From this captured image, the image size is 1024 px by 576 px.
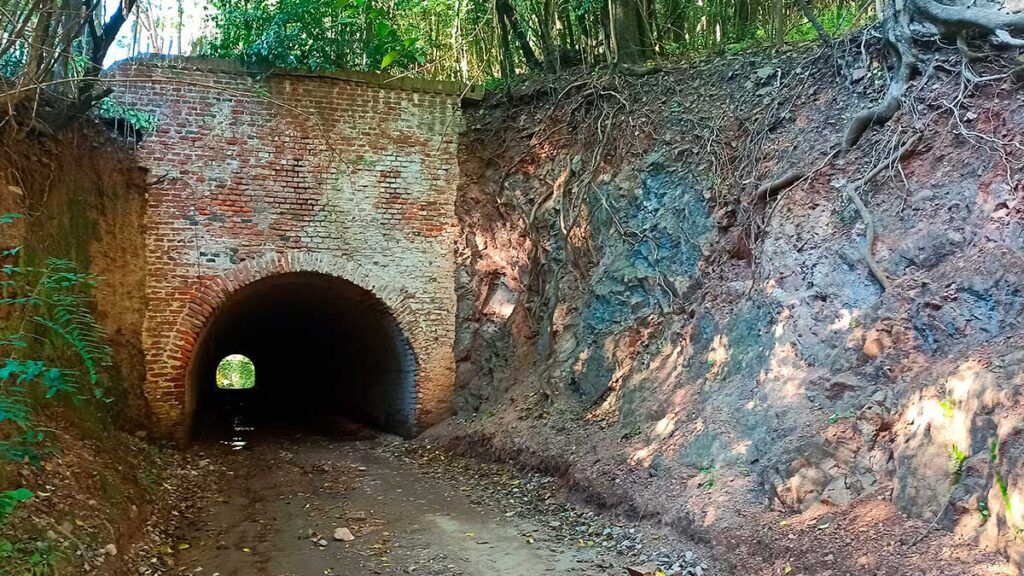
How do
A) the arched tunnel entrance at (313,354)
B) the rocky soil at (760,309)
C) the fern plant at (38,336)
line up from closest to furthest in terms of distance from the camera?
the rocky soil at (760,309) < the fern plant at (38,336) < the arched tunnel entrance at (313,354)

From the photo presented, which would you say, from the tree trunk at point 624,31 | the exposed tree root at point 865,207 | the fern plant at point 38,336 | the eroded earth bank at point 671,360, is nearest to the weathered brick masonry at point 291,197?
the eroded earth bank at point 671,360

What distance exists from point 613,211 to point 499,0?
4296 mm

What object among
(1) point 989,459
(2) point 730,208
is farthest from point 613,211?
(1) point 989,459

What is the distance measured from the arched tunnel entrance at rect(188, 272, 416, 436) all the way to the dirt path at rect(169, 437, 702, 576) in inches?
87.0

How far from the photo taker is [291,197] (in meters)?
8.69

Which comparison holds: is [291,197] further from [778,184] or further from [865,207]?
[865,207]

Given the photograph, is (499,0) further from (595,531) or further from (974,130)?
(595,531)

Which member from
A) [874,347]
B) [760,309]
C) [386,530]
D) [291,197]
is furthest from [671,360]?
[291,197]

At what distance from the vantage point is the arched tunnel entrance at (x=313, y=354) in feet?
30.5

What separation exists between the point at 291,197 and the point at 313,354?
749cm

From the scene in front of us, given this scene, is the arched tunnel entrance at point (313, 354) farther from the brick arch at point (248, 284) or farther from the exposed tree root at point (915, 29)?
the exposed tree root at point (915, 29)

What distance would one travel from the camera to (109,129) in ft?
26.8

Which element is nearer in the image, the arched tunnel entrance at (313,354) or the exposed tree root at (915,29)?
the exposed tree root at (915,29)

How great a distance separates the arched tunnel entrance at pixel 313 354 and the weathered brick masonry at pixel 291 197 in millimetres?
338
